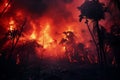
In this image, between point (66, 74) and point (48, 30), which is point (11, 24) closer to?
point (48, 30)

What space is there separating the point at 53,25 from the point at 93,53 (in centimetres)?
2909

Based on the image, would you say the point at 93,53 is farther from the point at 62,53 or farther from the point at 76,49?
the point at 62,53

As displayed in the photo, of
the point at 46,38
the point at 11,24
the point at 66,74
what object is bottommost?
the point at 66,74

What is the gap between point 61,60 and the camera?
8375cm

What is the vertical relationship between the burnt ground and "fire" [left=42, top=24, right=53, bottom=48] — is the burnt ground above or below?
below

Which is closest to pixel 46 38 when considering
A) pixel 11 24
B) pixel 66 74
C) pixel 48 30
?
pixel 48 30

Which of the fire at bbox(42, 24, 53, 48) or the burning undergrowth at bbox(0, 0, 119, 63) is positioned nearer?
the burning undergrowth at bbox(0, 0, 119, 63)

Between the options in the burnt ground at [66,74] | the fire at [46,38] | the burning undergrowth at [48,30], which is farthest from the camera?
the fire at [46,38]

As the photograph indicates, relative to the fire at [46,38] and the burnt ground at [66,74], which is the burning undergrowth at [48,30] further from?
the burnt ground at [66,74]

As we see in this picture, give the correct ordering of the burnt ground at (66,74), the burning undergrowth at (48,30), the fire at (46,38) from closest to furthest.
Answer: the burnt ground at (66,74), the burning undergrowth at (48,30), the fire at (46,38)

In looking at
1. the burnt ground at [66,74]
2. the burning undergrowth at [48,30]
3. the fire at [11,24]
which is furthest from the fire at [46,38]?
the burnt ground at [66,74]

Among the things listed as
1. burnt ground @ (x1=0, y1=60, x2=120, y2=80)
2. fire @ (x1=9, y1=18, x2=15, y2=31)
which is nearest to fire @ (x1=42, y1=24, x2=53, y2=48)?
fire @ (x1=9, y1=18, x2=15, y2=31)

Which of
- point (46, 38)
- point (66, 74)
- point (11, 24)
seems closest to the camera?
point (66, 74)

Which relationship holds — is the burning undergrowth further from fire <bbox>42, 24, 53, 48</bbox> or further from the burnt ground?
the burnt ground
